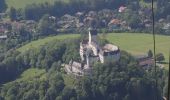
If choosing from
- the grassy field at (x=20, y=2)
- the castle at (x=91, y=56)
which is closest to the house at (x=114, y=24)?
the grassy field at (x=20, y=2)

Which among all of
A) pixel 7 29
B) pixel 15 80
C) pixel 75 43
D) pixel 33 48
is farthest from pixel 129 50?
pixel 7 29

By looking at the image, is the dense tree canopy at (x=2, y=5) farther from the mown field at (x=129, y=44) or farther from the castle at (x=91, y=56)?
the castle at (x=91, y=56)

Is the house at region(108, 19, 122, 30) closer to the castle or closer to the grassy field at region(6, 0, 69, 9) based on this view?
the grassy field at region(6, 0, 69, 9)

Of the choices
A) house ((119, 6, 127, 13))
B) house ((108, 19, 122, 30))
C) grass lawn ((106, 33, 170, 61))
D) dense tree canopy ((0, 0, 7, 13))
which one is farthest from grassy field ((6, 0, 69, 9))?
grass lawn ((106, 33, 170, 61))

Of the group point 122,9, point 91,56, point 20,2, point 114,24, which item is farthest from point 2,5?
point 91,56

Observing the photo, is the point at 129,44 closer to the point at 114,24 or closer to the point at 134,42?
the point at 134,42

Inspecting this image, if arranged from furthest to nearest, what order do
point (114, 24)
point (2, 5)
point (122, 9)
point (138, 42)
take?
point (2, 5) < point (122, 9) < point (114, 24) < point (138, 42)
